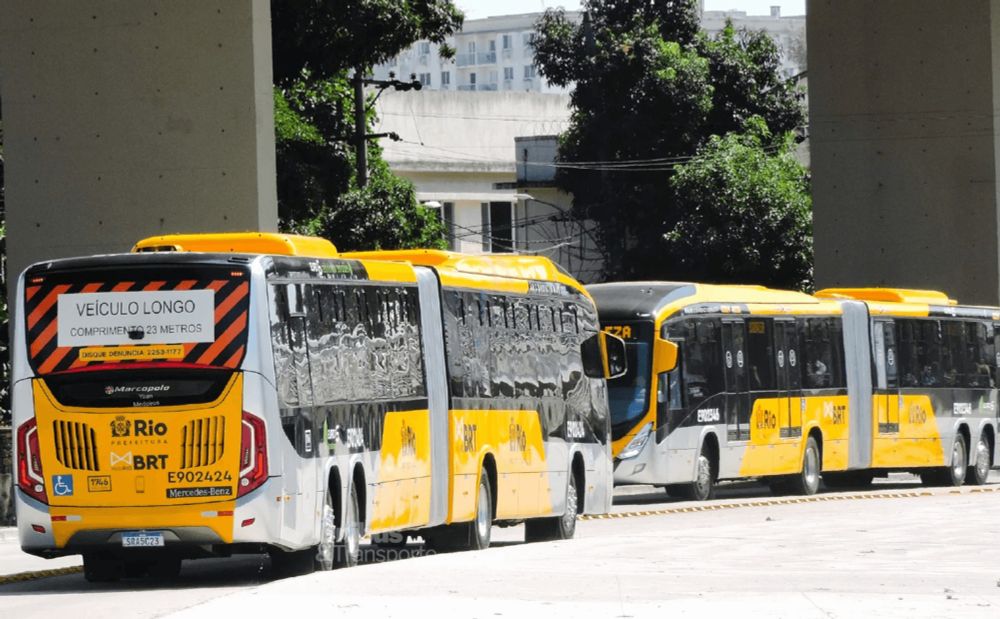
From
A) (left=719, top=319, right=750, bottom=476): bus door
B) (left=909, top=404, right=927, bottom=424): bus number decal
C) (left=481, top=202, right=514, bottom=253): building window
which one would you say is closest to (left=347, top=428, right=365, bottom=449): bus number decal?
(left=719, top=319, right=750, bottom=476): bus door

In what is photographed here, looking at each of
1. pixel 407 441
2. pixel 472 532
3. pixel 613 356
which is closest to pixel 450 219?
pixel 613 356

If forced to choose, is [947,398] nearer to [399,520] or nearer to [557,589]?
[399,520]

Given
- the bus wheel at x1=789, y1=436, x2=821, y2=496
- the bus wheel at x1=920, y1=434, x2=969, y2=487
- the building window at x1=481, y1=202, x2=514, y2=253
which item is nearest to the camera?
the bus wheel at x1=789, y1=436, x2=821, y2=496

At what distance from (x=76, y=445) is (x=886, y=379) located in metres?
21.2

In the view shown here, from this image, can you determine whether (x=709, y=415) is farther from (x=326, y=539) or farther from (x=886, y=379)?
(x=326, y=539)

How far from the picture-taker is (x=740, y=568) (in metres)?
15.1

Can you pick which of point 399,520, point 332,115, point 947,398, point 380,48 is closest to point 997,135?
point 947,398

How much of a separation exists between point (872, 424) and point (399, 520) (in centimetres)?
1752

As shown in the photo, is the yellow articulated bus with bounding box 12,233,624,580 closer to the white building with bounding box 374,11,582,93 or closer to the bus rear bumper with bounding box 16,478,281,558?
the bus rear bumper with bounding box 16,478,281,558

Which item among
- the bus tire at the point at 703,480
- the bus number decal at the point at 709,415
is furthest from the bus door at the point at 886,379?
the bus number decal at the point at 709,415

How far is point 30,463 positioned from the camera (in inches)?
611

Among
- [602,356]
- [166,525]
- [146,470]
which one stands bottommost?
[166,525]

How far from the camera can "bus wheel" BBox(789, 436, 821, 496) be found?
32219 mm

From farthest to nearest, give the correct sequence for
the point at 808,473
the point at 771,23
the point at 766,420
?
the point at 771,23
the point at 808,473
the point at 766,420
